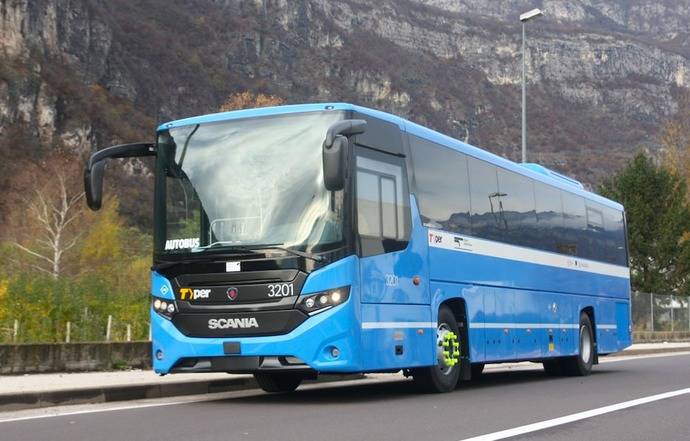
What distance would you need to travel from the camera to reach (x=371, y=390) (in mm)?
16219

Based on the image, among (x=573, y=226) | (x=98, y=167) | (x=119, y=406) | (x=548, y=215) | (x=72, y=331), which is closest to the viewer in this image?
(x=119, y=406)

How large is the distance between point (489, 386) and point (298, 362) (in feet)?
17.7

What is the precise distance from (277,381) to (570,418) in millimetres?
5481

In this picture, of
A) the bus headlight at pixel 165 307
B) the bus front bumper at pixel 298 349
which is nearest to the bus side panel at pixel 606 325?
the bus front bumper at pixel 298 349

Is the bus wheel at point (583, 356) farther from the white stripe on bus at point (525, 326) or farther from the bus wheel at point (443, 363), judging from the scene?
the bus wheel at point (443, 363)

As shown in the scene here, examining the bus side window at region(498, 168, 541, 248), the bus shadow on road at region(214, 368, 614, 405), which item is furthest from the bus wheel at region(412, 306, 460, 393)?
the bus side window at region(498, 168, 541, 248)

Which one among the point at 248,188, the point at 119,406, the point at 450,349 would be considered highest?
the point at 248,188

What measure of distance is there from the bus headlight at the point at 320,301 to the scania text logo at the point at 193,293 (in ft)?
3.80

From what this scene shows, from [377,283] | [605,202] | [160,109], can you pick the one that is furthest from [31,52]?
[377,283]

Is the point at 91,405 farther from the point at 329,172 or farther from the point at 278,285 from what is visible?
the point at 329,172

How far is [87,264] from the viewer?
217 feet

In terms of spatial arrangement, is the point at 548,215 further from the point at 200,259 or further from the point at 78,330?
the point at 78,330

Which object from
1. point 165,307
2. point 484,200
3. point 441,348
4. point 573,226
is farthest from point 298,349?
point 573,226

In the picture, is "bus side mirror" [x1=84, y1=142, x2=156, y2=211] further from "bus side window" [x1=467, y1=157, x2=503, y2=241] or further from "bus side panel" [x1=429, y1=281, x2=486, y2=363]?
"bus side window" [x1=467, y1=157, x2=503, y2=241]
